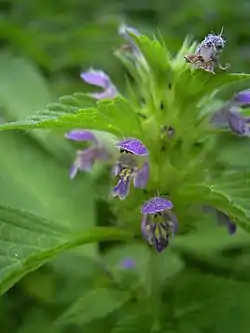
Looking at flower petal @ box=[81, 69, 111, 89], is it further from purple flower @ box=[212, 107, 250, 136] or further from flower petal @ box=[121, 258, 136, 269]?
flower petal @ box=[121, 258, 136, 269]

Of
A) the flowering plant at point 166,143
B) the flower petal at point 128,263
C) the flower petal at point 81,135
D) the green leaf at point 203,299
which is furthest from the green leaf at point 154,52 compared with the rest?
the flower petal at point 128,263

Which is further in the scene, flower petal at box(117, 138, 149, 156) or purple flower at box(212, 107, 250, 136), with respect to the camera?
purple flower at box(212, 107, 250, 136)

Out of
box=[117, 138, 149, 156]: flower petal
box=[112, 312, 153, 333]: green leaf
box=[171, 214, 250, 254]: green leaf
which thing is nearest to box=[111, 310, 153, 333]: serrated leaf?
box=[112, 312, 153, 333]: green leaf

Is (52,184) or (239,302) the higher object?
(52,184)

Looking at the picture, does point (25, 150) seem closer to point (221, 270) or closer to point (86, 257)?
point (86, 257)

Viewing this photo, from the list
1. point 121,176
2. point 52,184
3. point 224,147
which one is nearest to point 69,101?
point 121,176

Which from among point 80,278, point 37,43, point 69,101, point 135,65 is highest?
point 37,43
